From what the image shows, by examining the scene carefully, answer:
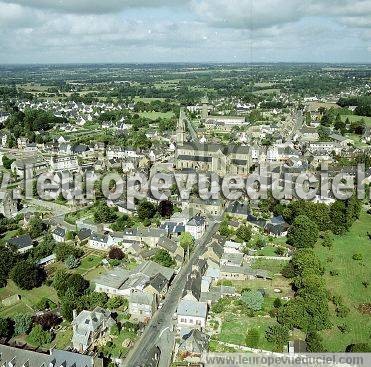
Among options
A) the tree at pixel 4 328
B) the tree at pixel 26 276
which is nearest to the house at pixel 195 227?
the tree at pixel 26 276

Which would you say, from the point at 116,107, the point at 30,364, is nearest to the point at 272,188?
the point at 30,364

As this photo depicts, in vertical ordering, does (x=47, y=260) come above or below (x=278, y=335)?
above

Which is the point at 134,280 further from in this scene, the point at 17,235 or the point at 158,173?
the point at 158,173

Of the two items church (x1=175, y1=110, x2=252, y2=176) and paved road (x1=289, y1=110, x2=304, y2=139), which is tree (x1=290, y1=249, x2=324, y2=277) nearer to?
church (x1=175, y1=110, x2=252, y2=176)

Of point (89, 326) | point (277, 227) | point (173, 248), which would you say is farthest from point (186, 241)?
point (89, 326)

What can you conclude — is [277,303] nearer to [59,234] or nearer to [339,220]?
[339,220]

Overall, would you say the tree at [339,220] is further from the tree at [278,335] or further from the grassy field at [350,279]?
the tree at [278,335]

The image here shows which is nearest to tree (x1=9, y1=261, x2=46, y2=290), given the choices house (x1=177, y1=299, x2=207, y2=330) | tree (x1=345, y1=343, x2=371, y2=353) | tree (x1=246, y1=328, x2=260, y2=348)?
house (x1=177, y1=299, x2=207, y2=330)
